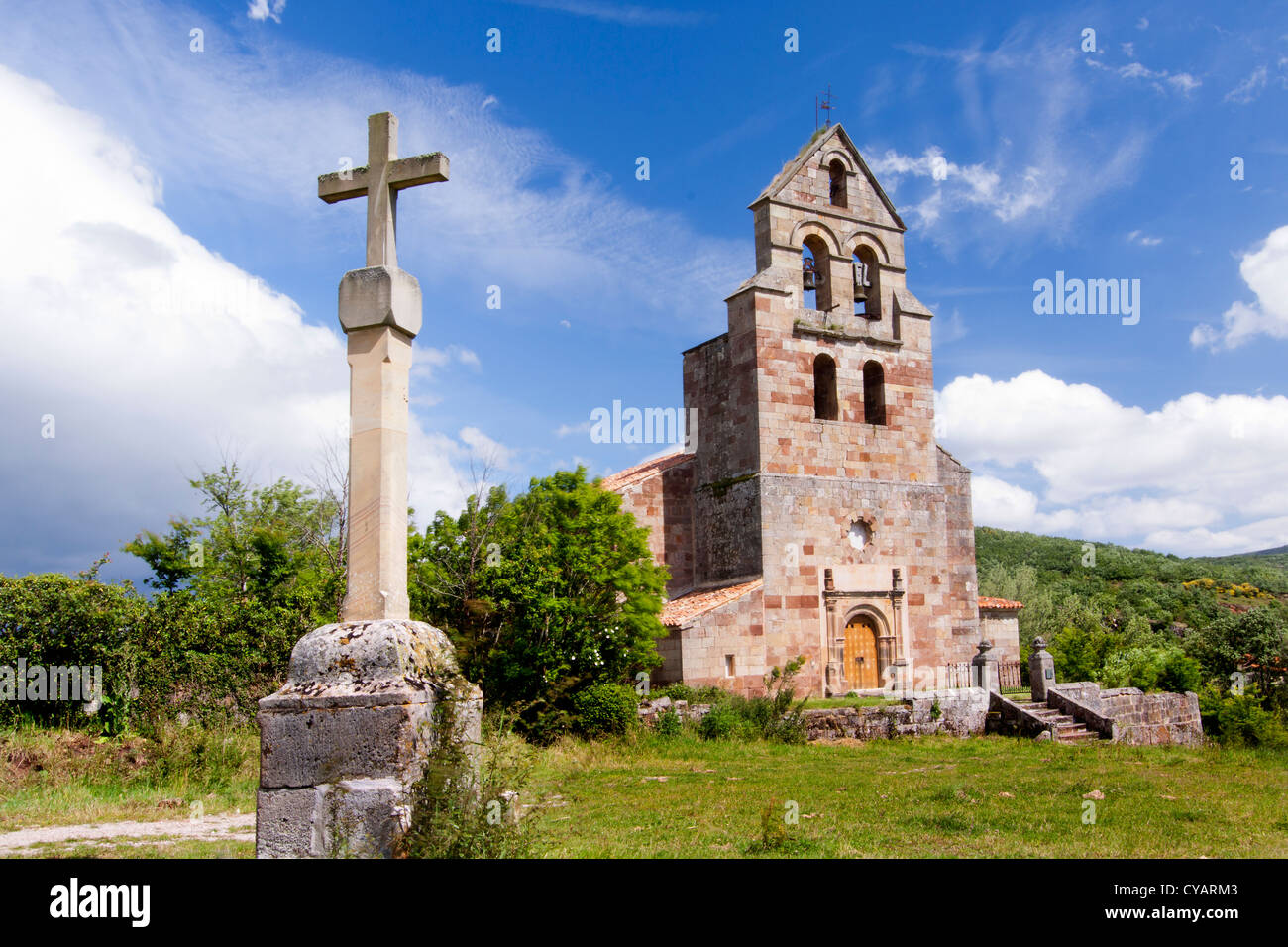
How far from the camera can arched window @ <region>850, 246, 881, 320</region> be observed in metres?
24.7

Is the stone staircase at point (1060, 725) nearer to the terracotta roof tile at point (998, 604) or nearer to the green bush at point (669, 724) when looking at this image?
the terracotta roof tile at point (998, 604)

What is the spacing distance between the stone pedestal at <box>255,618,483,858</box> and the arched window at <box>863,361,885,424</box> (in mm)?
20634

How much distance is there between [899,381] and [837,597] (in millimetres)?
6115

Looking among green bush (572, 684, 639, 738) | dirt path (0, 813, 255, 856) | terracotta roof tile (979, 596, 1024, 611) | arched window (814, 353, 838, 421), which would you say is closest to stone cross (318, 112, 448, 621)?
dirt path (0, 813, 255, 856)

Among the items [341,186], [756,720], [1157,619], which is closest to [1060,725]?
[756,720]

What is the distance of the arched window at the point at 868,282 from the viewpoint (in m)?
24.7

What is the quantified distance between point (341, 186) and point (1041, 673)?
19.3 meters

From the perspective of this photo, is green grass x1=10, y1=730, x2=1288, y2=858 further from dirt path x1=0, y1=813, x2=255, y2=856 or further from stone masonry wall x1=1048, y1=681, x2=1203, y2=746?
stone masonry wall x1=1048, y1=681, x2=1203, y2=746

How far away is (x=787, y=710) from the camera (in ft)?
61.2

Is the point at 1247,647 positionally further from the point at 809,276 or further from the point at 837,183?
the point at 837,183

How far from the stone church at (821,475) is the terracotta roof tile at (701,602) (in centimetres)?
7

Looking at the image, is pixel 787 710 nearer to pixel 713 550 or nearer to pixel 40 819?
pixel 713 550

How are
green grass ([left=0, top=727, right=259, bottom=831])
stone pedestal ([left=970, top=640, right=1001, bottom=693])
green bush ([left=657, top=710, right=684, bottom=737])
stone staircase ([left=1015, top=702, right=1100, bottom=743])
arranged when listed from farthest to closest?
stone pedestal ([left=970, top=640, right=1001, bottom=693]) < stone staircase ([left=1015, top=702, right=1100, bottom=743]) < green bush ([left=657, top=710, right=684, bottom=737]) < green grass ([left=0, top=727, right=259, bottom=831])
